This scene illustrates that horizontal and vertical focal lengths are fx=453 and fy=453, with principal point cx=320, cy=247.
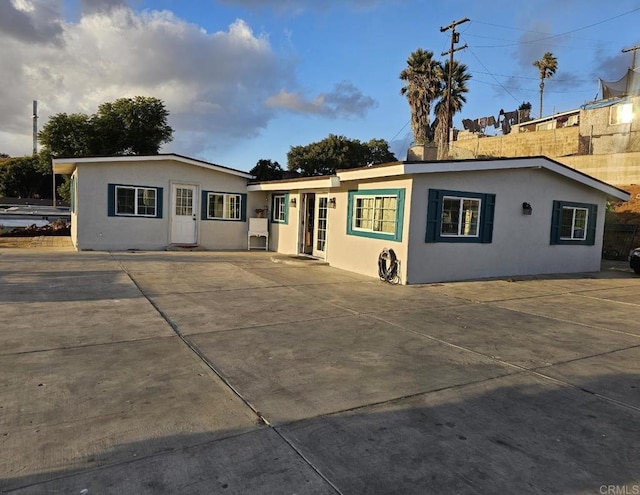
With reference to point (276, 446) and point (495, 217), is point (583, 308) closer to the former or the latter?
point (495, 217)

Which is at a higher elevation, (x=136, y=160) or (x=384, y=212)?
(x=136, y=160)

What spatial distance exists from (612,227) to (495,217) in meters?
9.48

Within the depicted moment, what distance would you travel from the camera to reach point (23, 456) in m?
2.71

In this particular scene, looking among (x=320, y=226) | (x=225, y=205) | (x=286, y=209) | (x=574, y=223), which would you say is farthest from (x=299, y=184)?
(x=574, y=223)

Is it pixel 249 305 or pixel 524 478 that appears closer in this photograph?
pixel 524 478

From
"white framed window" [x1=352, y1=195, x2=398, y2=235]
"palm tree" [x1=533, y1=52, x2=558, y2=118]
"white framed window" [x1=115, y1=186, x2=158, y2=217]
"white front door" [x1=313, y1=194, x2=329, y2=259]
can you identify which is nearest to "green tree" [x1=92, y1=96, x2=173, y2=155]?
"white framed window" [x1=115, y1=186, x2=158, y2=217]

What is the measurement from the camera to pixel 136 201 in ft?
47.2

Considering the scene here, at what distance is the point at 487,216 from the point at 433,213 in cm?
178

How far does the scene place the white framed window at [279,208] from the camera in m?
15.7

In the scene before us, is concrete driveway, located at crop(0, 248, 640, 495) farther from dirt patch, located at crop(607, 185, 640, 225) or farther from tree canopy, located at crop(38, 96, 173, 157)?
tree canopy, located at crop(38, 96, 173, 157)

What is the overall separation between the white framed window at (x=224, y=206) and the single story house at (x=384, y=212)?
0.12 ft

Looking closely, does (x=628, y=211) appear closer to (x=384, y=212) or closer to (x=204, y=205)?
(x=384, y=212)

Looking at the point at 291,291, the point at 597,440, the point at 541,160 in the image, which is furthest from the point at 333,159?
the point at 597,440

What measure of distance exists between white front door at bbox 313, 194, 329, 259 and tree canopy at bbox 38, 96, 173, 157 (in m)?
15.8
